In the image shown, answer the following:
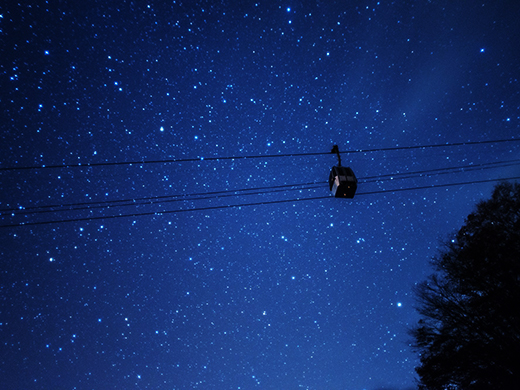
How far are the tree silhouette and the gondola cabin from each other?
6.03 meters

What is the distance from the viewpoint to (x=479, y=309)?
761cm

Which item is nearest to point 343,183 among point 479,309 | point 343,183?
point 343,183

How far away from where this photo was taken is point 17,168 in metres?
5.20

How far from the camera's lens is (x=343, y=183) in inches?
189

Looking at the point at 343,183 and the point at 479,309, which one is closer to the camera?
the point at 343,183

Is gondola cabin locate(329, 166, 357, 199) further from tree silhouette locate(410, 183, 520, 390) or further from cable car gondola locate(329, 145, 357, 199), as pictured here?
tree silhouette locate(410, 183, 520, 390)

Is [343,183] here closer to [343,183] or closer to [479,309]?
[343,183]

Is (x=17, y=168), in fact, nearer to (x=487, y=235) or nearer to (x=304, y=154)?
(x=304, y=154)

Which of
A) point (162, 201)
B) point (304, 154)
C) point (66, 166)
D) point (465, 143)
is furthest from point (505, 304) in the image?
point (66, 166)

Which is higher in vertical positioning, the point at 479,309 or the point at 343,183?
the point at 343,183

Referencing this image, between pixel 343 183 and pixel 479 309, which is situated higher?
pixel 343 183

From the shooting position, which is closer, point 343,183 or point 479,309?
point 343,183

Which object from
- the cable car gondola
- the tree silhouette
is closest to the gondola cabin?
the cable car gondola

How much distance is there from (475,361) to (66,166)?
40.1ft
